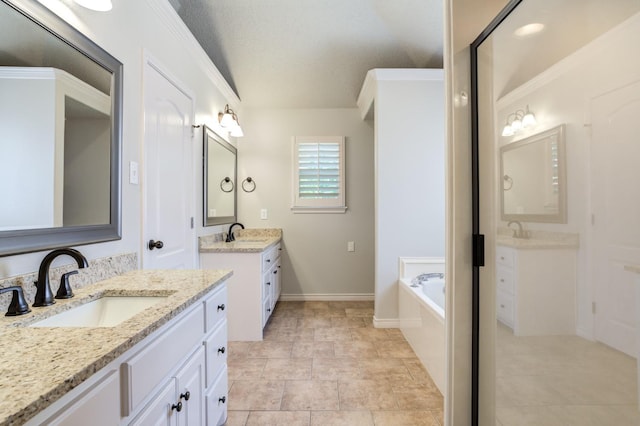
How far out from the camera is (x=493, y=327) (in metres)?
1.10

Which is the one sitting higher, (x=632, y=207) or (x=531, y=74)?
(x=531, y=74)

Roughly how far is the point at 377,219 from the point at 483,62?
194cm

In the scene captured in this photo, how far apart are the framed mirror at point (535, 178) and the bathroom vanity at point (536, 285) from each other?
0.09 metres

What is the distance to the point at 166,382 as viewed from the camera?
95 centimetres

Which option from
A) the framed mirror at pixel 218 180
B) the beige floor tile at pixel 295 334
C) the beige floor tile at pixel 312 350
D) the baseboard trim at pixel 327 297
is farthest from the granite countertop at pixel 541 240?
the baseboard trim at pixel 327 297

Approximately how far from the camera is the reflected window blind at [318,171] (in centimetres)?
380

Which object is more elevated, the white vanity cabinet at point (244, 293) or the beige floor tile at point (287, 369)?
the white vanity cabinet at point (244, 293)

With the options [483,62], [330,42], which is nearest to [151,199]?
[483,62]

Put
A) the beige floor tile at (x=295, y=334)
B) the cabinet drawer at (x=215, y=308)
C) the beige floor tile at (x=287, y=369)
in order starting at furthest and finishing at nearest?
the beige floor tile at (x=295, y=334) < the beige floor tile at (x=287, y=369) < the cabinet drawer at (x=215, y=308)

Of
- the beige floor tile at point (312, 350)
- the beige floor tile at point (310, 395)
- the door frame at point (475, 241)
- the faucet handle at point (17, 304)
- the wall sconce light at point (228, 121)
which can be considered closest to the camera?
the faucet handle at point (17, 304)

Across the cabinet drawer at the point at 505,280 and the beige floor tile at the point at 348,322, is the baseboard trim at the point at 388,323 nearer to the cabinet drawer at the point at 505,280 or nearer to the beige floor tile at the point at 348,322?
the beige floor tile at the point at 348,322

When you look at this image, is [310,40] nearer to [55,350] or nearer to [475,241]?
[475,241]

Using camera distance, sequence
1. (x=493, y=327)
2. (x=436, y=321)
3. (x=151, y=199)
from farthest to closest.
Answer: (x=436, y=321) < (x=151, y=199) < (x=493, y=327)

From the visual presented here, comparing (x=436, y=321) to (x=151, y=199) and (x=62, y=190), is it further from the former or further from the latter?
(x=62, y=190)
